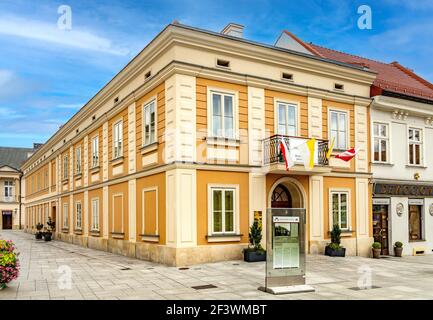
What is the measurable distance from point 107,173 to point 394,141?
544 inches

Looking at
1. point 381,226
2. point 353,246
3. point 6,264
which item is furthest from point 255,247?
point 6,264

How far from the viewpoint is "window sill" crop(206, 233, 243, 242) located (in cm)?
1576

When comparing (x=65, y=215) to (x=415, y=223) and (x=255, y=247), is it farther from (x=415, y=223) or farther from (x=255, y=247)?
(x=415, y=223)

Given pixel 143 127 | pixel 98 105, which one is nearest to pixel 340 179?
pixel 143 127

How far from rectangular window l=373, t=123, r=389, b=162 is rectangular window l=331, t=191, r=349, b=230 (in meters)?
2.80

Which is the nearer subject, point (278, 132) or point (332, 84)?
point (278, 132)

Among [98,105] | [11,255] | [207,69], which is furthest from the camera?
[98,105]

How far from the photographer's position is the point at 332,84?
64.5 feet

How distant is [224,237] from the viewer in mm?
16031

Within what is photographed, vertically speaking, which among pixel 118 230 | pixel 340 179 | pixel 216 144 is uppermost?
pixel 216 144

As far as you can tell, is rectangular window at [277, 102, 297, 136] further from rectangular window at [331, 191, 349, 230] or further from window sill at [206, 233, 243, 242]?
window sill at [206, 233, 243, 242]

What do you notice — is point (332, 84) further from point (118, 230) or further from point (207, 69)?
point (118, 230)

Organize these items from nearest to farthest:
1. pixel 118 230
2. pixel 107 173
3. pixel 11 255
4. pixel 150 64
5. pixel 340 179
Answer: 1. pixel 11 255
2. pixel 150 64
3. pixel 340 179
4. pixel 118 230
5. pixel 107 173

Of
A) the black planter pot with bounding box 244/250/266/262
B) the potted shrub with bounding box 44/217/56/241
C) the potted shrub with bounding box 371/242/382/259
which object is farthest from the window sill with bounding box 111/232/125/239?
the potted shrub with bounding box 44/217/56/241
